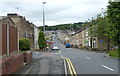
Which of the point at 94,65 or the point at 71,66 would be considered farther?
the point at 94,65

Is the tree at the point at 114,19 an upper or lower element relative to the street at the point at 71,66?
upper

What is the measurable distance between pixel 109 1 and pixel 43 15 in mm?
36000

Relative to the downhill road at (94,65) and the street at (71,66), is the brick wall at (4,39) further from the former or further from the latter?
the downhill road at (94,65)

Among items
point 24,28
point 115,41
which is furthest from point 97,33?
point 115,41

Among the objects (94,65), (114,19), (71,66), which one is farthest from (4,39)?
(114,19)

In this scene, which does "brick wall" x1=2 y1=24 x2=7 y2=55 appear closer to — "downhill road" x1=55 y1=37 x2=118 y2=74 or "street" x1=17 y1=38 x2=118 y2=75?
"street" x1=17 y1=38 x2=118 y2=75

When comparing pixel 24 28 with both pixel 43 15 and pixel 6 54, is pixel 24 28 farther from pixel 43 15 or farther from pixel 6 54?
pixel 6 54

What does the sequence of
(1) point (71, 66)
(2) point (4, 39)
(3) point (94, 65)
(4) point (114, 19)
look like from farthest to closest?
(4) point (114, 19)
(3) point (94, 65)
(1) point (71, 66)
(2) point (4, 39)

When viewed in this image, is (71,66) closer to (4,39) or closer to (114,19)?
(4,39)

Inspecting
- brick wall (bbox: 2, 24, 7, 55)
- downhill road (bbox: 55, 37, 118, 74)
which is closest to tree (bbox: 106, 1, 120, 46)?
downhill road (bbox: 55, 37, 118, 74)

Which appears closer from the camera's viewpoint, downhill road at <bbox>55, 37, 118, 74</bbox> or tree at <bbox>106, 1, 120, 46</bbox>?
downhill road at <bbox>55, 37, 118, 74</bbox>

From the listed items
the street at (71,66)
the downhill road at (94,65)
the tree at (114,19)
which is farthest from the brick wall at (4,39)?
the tree at (114,19)

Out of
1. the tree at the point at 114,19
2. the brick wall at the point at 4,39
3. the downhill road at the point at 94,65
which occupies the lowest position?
the downhill road at the point at 94,65

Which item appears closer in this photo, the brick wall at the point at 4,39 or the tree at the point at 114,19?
the brick wall at the point at 4,39
